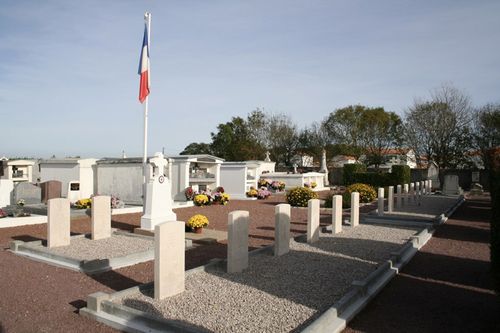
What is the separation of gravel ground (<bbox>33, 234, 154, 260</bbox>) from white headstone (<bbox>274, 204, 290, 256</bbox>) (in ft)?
9.61

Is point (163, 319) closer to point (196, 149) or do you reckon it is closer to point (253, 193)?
point (253, 193)

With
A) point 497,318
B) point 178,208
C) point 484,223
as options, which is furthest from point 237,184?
point 497,318

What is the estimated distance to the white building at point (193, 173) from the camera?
69.1 ft

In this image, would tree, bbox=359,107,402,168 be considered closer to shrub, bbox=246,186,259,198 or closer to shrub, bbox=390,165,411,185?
shrub, bbox=390,165,411,185

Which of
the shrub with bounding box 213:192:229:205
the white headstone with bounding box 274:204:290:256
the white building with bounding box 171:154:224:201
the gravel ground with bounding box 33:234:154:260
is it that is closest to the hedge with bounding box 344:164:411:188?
the white building with bounding box 171:154:224:201

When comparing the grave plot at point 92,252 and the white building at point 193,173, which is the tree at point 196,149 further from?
the grave plot at point 92,252

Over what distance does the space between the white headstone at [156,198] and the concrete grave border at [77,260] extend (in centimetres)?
284

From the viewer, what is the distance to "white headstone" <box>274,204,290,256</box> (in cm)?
870

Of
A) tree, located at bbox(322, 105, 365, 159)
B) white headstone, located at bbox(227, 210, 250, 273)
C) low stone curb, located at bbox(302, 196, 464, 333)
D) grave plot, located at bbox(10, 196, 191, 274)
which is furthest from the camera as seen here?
tree, located at bbox(322, 105, 365, 159)

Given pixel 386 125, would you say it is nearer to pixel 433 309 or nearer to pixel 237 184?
pixel 237 184

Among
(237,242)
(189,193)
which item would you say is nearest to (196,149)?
(189,193)

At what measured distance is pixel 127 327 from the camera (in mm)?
4879

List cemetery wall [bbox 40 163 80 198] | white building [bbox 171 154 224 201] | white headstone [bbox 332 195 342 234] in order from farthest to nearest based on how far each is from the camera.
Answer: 1. cemetery wall [bbox 40 163 80 198]
2. white building [bbox 171 154 224 201]
3. white headstone [bbox 332 195 342 234]

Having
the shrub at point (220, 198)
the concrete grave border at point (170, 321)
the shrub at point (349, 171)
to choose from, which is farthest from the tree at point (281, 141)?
the concrete grave border at point (170, 321)
